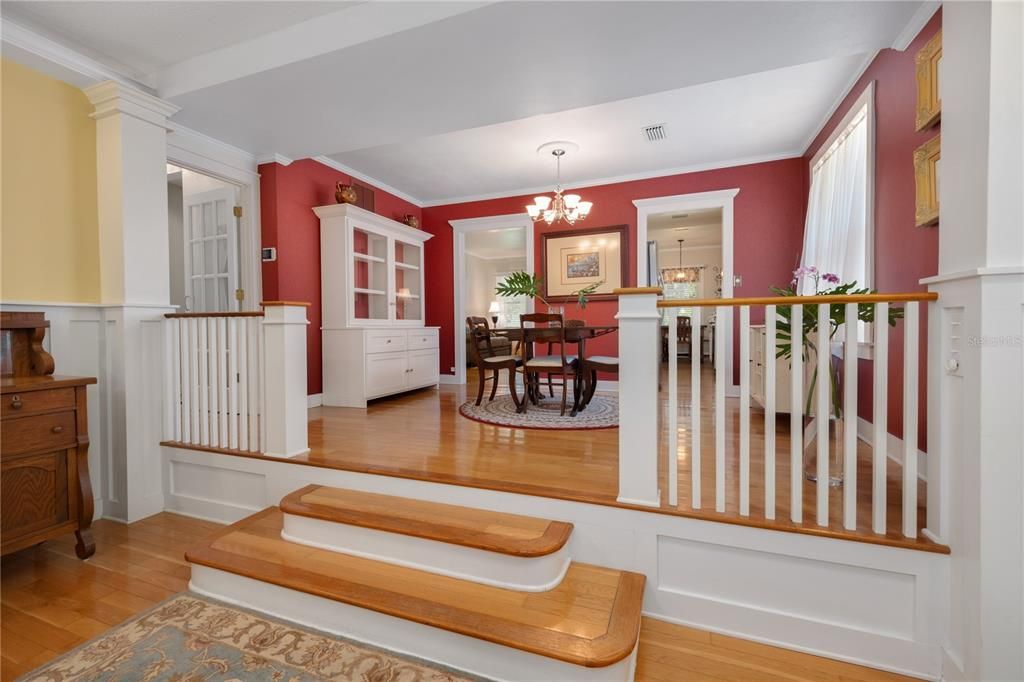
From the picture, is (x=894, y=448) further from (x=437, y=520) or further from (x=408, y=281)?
(x=408, y=281)

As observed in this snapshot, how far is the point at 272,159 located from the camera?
378 cm

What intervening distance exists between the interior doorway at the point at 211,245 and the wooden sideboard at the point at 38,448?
1.65 meters

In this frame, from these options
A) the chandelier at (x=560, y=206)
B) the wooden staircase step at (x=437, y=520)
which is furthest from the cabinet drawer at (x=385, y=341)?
the wooden staircase step at (x=437, y=520)

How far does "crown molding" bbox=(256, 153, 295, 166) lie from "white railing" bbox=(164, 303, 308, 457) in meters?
1.76

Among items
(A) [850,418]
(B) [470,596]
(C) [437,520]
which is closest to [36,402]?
(C) [437,520]

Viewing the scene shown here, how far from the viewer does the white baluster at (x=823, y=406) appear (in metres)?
1.60

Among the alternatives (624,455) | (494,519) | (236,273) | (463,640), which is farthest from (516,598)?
(236,273)

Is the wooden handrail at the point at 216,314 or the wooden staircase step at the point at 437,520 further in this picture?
the wooden handrail at the point at 216,314

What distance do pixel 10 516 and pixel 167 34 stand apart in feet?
8.27

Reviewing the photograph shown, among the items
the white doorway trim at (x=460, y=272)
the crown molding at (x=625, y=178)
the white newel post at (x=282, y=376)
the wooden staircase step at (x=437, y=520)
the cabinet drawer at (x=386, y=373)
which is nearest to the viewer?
the wooden staircase step at (x=437, y=520)

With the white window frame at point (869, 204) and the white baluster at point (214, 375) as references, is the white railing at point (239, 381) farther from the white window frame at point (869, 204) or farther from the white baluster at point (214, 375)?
the white window frame at point (869, 204)

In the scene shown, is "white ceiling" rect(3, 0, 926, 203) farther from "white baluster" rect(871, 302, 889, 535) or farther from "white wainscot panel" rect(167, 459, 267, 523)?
"white wainscot panel" rect(167, 459, 267, 523)

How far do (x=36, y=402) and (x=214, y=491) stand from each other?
988 mm

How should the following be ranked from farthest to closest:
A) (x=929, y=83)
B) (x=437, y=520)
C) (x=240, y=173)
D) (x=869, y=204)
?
(x=240, y=173) → (x=869, y=204) → (x=929, y=83) → (x=437, y=520)
